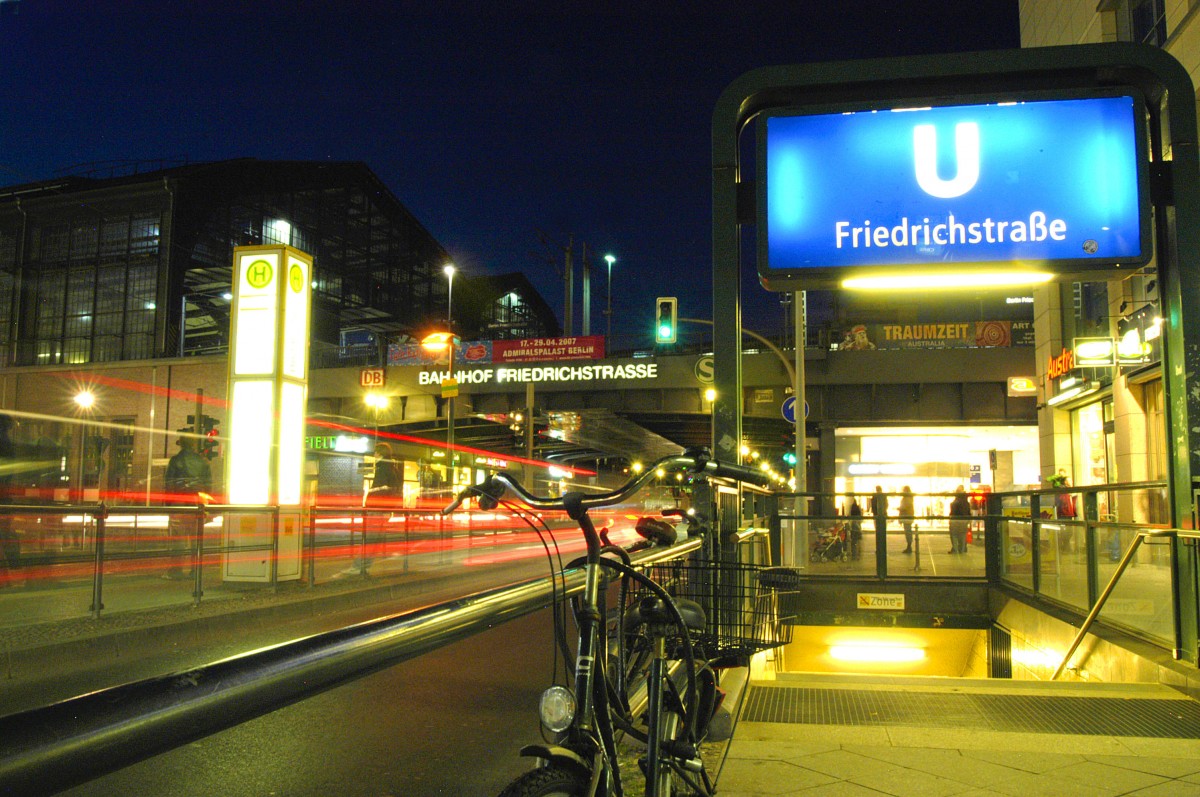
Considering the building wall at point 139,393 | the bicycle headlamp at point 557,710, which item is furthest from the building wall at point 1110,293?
the building wall at point 139,393

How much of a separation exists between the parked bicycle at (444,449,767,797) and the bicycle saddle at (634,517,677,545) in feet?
1.51

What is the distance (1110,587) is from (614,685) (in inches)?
272

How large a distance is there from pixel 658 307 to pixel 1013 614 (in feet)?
36.9

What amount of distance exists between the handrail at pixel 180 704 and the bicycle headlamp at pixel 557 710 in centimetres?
53

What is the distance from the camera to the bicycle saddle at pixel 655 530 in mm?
4020

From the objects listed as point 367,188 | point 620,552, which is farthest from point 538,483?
point 620,552

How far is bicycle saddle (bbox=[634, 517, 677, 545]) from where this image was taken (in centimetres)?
402

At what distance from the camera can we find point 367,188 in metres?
62.5

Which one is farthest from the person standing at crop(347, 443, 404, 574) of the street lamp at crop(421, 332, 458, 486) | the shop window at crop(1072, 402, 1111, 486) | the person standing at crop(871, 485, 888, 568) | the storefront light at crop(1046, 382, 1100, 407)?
the shop window at crop(1072, 402, 1111, 486)

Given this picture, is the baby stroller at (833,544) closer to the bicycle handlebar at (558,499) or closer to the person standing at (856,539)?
the person standing at (856,539)

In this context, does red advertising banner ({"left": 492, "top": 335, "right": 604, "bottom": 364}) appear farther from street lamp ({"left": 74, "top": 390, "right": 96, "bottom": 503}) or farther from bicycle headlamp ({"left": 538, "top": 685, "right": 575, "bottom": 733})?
bicycle headlamp ({"left": 538, "top": 685, "right": 575, "bottom": 733})

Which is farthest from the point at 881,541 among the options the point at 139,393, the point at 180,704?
the point at 139,393

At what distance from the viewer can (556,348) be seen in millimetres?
36875

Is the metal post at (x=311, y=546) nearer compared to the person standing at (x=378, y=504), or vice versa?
the metal post at (x=311, y=546)
